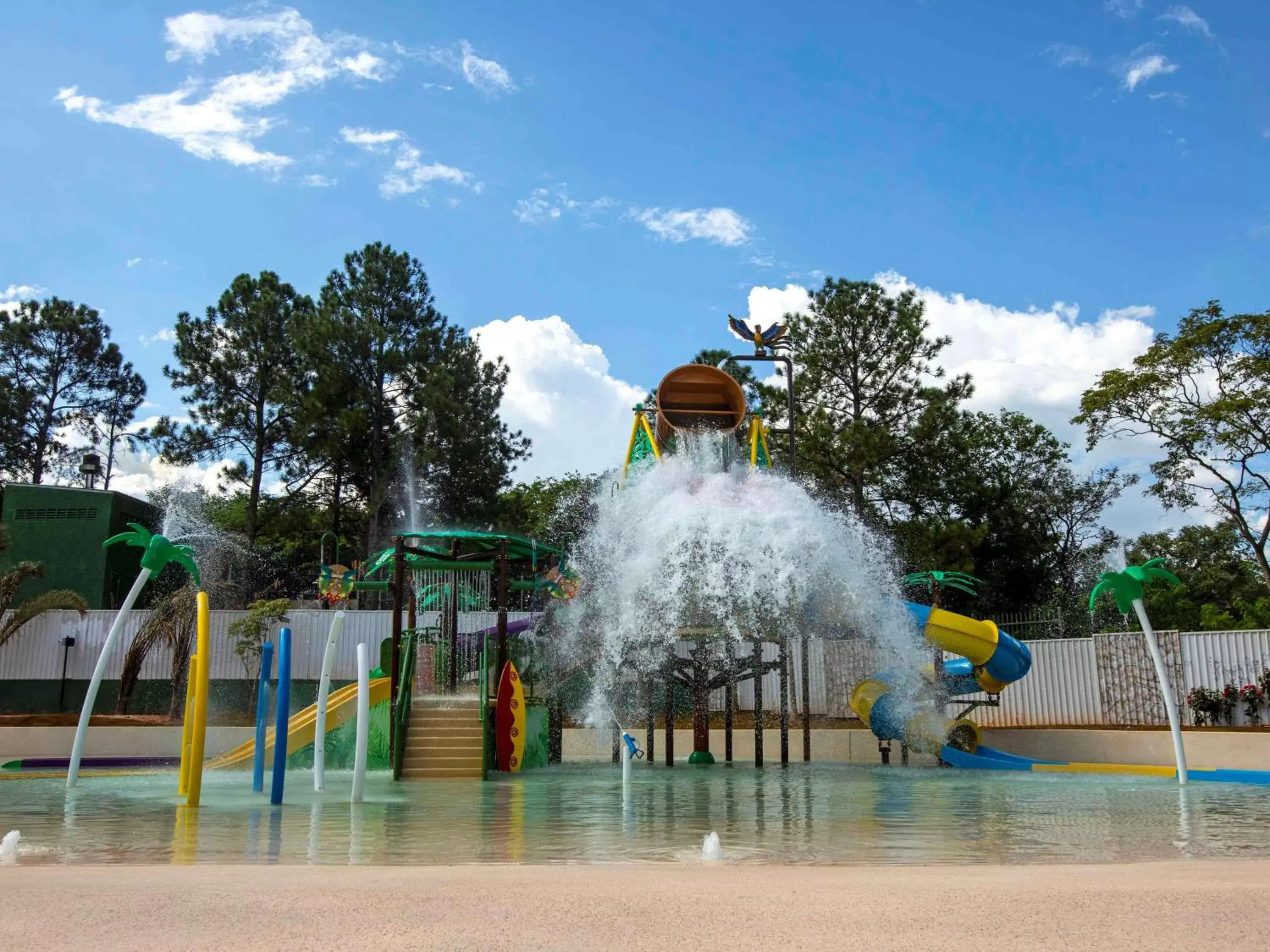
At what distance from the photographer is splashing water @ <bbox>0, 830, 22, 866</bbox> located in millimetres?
6738

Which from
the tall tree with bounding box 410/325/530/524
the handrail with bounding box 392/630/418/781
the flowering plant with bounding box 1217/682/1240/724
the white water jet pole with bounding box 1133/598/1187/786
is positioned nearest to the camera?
the white water jet pole with bounding box 1133/598/1187/786

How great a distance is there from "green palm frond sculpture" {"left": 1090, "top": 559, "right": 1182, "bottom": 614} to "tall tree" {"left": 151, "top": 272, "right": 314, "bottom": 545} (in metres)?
32.1

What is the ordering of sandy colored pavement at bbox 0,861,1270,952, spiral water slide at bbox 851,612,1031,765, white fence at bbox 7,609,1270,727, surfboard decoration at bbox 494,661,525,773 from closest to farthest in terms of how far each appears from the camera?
sandy colored pavement at bbox 0,861,1270,952, surfboard decoration at bbox 494,661,525,773, spiral water slide at bbox 851,612,1031,765, white fence at bbox 7,609,1270,727

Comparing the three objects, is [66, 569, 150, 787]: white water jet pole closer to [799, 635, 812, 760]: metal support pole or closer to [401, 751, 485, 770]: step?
[401, 751, 485, 770]: step

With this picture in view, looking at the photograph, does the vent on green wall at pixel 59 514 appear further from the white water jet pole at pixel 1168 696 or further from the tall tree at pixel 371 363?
the white water jet pole at pixel 1168 696

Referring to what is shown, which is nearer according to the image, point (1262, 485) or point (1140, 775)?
point (1140, 775)

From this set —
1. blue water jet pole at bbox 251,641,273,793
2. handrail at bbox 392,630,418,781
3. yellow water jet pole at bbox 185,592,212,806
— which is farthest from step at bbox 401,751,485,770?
yellow water jet pole at bbox 185,592,212,806

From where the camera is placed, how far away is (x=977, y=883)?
5.25 meters

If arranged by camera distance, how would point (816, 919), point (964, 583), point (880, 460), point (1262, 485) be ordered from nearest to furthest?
point (816, 919) < point (964, 583) < point (1262, 485) < point (880, 460)

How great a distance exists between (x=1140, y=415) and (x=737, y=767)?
1830 cm

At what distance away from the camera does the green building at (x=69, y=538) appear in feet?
104

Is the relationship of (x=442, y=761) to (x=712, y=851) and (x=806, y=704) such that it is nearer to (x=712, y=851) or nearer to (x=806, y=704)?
(x=806, y=704)

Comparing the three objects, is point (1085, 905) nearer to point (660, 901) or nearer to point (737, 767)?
point (660, 901)

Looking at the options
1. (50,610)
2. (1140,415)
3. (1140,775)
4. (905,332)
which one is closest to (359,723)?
(1140,775)
